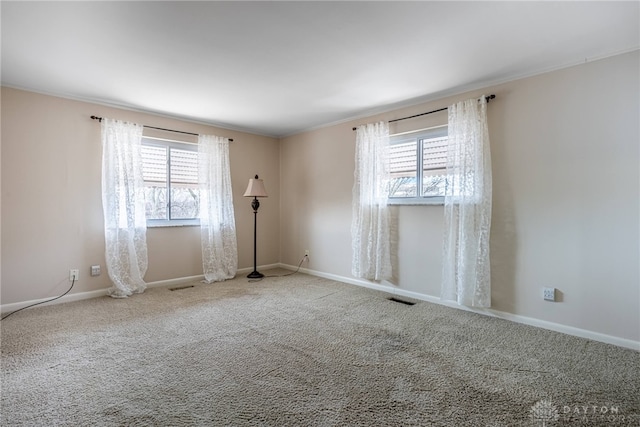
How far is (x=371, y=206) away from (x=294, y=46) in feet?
7.05

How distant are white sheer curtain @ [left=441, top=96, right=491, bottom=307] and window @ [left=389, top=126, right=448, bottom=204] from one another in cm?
25

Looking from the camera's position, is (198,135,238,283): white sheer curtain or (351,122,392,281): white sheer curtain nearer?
(351,122,392,281): white sheer curtain

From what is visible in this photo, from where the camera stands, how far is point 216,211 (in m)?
4.47

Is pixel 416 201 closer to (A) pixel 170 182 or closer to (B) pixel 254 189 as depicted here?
(B) pixel 254 189

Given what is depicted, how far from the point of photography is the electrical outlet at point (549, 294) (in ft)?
8.86

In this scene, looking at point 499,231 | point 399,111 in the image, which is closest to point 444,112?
point 399,111

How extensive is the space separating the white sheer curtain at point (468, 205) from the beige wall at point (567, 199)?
130mm

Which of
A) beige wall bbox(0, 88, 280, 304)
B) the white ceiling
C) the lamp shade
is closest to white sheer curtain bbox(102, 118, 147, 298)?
beige wall bbox(0, 88, 280, 304)

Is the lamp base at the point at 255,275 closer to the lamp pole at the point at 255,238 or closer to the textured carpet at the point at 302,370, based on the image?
the lamp pole at the point at 255,238

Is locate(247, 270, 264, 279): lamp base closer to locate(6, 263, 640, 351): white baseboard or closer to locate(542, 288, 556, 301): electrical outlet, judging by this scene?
locate(6, 263, 640, 351): white baseboard

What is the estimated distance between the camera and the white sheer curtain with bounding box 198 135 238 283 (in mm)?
4410

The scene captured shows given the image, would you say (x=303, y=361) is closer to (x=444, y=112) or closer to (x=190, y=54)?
(x=190, y=54)

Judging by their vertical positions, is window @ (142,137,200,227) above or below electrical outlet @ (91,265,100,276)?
above

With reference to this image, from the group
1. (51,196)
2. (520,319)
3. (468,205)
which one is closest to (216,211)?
(51,196)
